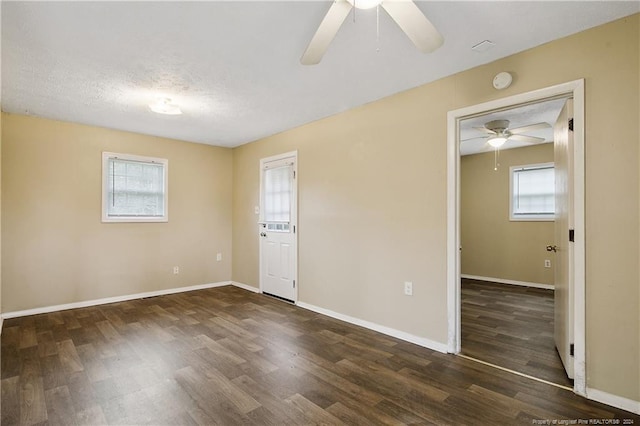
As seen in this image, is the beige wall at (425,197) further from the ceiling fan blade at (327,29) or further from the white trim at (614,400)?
the ceiling fan blade at (327,29)

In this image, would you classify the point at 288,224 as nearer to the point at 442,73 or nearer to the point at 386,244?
the point at 386,244

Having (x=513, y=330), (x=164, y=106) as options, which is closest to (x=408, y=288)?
(x=513, y=330)

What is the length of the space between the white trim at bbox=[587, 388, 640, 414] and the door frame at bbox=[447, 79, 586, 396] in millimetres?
47

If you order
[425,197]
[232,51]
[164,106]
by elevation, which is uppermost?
[232,51]

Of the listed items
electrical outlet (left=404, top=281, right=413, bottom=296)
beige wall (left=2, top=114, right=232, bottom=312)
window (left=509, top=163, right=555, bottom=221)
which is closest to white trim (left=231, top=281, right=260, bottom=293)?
beige wall (left=2, top=114, right=232, bottom=312)

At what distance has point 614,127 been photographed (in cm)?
204

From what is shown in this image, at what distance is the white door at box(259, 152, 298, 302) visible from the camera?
4.51m

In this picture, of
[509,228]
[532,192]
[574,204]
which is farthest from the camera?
[509,228]

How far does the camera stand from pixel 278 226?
479 centimetres

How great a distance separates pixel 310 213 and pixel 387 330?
1.74m

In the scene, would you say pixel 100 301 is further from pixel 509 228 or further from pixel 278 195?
pixel 509 228

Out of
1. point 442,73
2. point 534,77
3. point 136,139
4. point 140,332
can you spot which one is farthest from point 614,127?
point 136,139

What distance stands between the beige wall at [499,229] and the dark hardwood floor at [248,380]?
3.83m

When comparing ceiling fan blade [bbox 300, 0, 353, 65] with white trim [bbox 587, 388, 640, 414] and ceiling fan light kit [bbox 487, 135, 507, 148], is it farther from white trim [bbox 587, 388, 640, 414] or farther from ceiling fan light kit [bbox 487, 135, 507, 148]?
ceiling fan light kit [bbox 487, 135, 507, 148]
